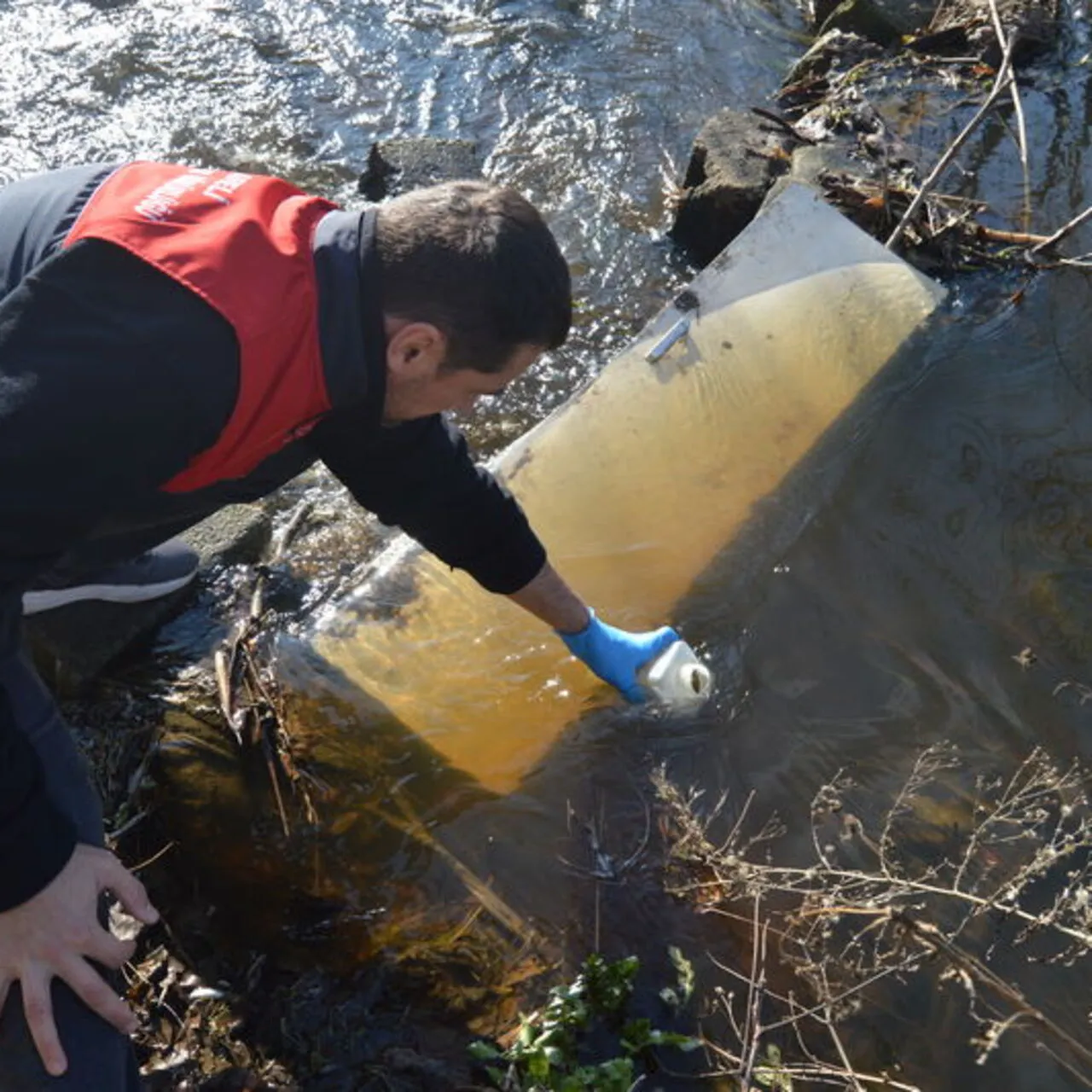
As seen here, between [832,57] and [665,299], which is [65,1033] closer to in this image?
[665,299]

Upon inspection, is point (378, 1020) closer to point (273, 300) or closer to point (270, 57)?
point (273, 300)

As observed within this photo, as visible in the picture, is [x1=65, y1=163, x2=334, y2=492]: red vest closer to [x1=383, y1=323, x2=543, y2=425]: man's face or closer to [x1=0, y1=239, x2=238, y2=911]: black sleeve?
[x1=0, y1=239, x2=238, y2=911]: black sleeve

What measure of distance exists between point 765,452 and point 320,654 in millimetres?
1569

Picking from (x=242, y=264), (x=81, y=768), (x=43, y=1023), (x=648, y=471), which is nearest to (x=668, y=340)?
(x=648, y=471)

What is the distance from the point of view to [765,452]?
12.6ft

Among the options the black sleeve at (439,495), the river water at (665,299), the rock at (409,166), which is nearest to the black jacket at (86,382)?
the black sleeve at (439,495)

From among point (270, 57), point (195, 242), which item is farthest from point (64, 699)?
point (270, 57)

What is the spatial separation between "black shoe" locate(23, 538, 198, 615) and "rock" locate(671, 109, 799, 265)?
101 inches

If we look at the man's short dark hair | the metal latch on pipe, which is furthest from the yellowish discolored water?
the man's short dark hair

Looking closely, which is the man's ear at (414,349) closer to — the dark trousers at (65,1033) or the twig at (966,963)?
the dark trousers at (65,1033)

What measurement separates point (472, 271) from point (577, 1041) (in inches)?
65.7

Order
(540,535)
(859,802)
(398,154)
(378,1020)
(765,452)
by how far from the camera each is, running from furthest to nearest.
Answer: (398,154), (765,452), (540,535), (859,802), (378,1020)

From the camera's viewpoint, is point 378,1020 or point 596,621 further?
point 596,621

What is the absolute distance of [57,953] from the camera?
1.99 meters
